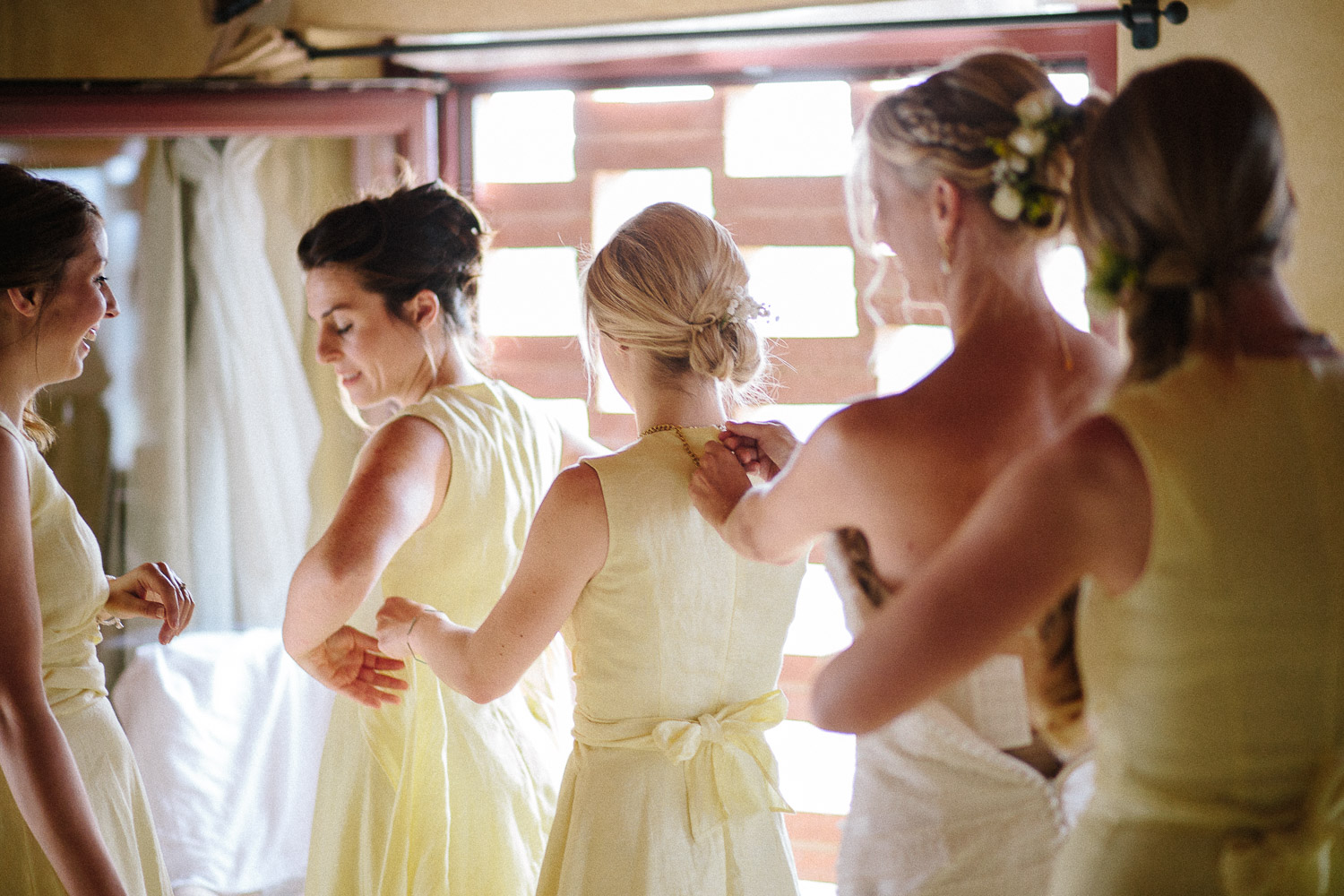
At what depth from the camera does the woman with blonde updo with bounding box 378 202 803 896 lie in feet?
4.27

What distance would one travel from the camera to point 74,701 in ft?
4.96

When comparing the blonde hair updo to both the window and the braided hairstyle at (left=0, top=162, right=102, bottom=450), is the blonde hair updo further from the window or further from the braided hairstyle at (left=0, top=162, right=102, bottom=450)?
the window

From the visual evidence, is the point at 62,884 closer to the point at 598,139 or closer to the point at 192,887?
the point at 192,887

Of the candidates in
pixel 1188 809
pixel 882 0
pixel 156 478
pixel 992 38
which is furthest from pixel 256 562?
pixel 1188 809

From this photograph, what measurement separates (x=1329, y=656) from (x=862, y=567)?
413mm

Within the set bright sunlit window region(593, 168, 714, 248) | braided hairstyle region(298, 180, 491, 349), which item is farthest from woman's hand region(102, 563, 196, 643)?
bright sunlit window region(593, 168, 714, 248)

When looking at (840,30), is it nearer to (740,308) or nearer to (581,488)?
(740,308)

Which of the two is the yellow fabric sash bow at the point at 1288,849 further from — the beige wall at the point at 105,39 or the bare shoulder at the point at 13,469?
the beige wall at the point at 105,39

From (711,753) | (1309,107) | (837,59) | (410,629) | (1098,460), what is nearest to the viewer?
(1098,460)

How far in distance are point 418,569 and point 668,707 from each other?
20.3 inches

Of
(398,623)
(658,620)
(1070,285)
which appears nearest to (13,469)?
(398,623)

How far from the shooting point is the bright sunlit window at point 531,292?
8.48ft

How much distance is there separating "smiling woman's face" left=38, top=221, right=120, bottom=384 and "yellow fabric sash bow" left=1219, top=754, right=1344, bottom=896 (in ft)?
5.15

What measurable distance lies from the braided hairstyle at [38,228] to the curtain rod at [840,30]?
99cm
